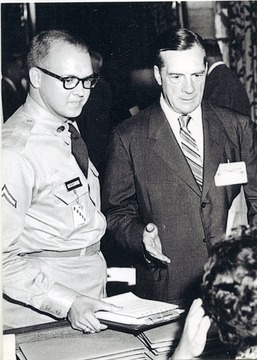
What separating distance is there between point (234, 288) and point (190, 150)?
1117mm

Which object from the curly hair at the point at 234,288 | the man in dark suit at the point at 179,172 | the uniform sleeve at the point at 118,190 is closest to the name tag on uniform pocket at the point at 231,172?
the man in dark suit at the point at 179,172

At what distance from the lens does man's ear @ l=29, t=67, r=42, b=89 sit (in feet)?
6.30

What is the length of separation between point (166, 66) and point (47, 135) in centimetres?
57

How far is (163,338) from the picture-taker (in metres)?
1.52

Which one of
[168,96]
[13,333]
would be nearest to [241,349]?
[13,333]

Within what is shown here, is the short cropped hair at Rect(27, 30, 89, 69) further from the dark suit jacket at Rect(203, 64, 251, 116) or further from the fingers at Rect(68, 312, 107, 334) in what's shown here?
the dark suit jacket at Rect(203, 64, 251, 116)

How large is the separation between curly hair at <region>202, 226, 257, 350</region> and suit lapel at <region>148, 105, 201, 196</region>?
96 centimetres

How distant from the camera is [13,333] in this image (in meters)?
1.61

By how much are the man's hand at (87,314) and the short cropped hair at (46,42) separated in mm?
854

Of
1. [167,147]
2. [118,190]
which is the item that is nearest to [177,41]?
[167,147]

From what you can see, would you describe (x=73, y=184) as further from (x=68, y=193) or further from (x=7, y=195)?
(x=7, y=195)

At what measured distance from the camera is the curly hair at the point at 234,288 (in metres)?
1.16

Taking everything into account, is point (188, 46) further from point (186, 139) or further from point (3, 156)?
point (3, 156)

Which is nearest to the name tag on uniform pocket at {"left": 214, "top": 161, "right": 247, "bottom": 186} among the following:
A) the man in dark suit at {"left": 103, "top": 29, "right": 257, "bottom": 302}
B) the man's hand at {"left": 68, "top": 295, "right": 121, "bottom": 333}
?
the man in dark suit at {"left": 103, "top": 29, "right": 257, "bottom": 302}
